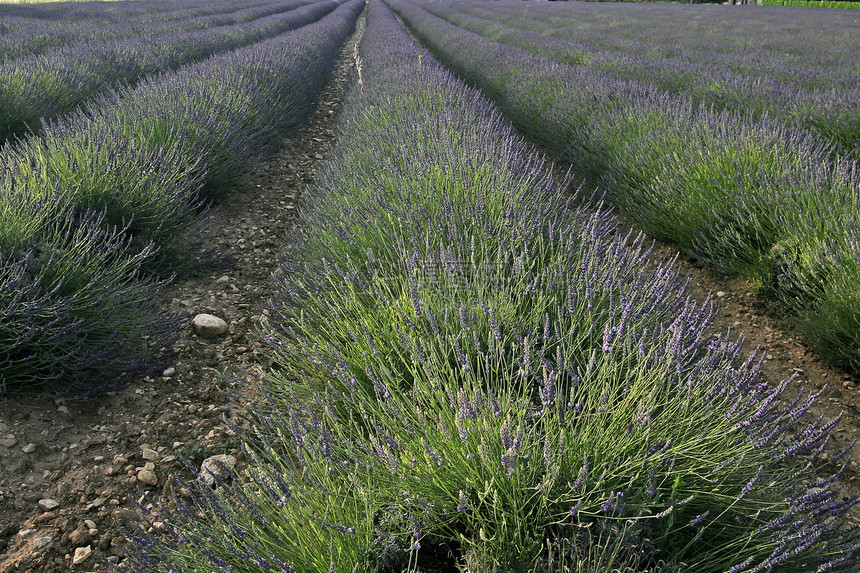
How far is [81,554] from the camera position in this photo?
66.7 inches

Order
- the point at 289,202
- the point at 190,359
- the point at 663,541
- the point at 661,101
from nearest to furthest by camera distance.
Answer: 1. the point at 663,541
2. the point at 190,359
3. the point at 289,202
4. the point at 661,101

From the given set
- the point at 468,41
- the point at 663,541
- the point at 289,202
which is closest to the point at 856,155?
the point at 663,541

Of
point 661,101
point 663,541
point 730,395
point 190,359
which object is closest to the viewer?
point 663,541

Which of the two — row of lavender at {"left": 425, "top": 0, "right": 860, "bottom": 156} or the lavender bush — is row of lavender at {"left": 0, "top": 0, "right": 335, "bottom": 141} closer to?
the lavender bush

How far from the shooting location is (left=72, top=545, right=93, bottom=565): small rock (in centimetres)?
168

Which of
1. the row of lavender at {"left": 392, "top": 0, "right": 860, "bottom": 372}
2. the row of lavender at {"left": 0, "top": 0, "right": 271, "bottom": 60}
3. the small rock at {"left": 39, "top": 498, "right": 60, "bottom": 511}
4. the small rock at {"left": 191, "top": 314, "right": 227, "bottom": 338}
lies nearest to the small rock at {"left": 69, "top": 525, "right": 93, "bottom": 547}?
the small rock at {"left": 39, "top": 498, "right": 60, "bottom": 511}

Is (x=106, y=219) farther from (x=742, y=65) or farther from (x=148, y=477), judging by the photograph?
(x=742, y=65)

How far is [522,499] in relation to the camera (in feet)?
4.46

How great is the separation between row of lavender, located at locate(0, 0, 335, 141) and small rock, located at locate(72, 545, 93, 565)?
358cm

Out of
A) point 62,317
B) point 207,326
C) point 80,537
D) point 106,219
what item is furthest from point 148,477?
point 106,219

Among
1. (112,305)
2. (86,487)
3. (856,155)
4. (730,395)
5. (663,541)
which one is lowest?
(86,487)

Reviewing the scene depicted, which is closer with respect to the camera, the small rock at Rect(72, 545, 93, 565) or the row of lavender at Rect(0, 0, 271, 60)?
the small rock at Rect(72, 545, 93, 565)

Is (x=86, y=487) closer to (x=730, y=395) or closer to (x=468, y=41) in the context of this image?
(x=730, y=395)

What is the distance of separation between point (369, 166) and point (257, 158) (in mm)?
2052
